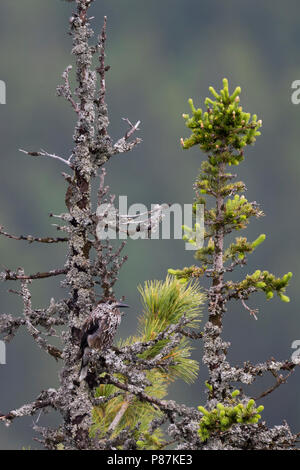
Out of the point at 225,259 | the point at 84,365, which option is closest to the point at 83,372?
the point at 84,365

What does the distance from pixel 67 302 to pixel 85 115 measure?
155 cm

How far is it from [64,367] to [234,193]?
1965mm

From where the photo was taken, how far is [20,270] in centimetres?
580

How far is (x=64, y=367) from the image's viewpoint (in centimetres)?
571

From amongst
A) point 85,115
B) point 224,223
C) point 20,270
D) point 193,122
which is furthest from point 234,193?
point 20,270

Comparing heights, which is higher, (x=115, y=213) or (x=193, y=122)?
(x=193, y=122)

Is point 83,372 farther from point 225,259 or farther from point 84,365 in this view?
point 225,259

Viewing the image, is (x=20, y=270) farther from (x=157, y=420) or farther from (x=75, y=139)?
(x=157, y=420)
